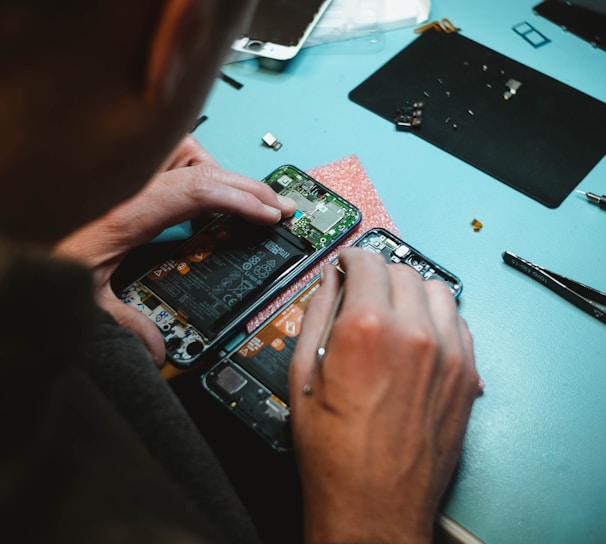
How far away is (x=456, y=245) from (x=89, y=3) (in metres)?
0.82

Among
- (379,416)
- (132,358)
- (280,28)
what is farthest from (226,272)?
(280,28)

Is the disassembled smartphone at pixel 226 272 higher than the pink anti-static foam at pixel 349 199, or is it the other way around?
the pink anti-static foam at pixel 349 199

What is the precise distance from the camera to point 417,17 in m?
1.41

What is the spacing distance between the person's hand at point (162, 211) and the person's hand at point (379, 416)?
→ 300 millimetres

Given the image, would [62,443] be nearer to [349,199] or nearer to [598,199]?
[349,199]

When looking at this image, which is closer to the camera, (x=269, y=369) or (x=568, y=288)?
(x=269, y=369)

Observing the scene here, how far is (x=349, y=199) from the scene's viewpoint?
1.11m

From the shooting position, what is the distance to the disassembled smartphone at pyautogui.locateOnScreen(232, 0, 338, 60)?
1316 millimetres

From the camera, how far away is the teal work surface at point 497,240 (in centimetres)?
83

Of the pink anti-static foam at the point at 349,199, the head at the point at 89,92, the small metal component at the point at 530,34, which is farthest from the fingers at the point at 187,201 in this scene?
the small metal component at the point at 530,34

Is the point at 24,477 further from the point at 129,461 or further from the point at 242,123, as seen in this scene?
the point at 242,123

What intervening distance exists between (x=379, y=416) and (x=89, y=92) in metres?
0.47

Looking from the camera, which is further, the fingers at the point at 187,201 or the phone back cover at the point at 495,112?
the phone back cover at the point at 495,112

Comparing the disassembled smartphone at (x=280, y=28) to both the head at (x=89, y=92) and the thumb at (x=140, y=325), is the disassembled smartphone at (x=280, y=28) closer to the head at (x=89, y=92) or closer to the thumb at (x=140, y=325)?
the thumb at (x=140, y=325)
